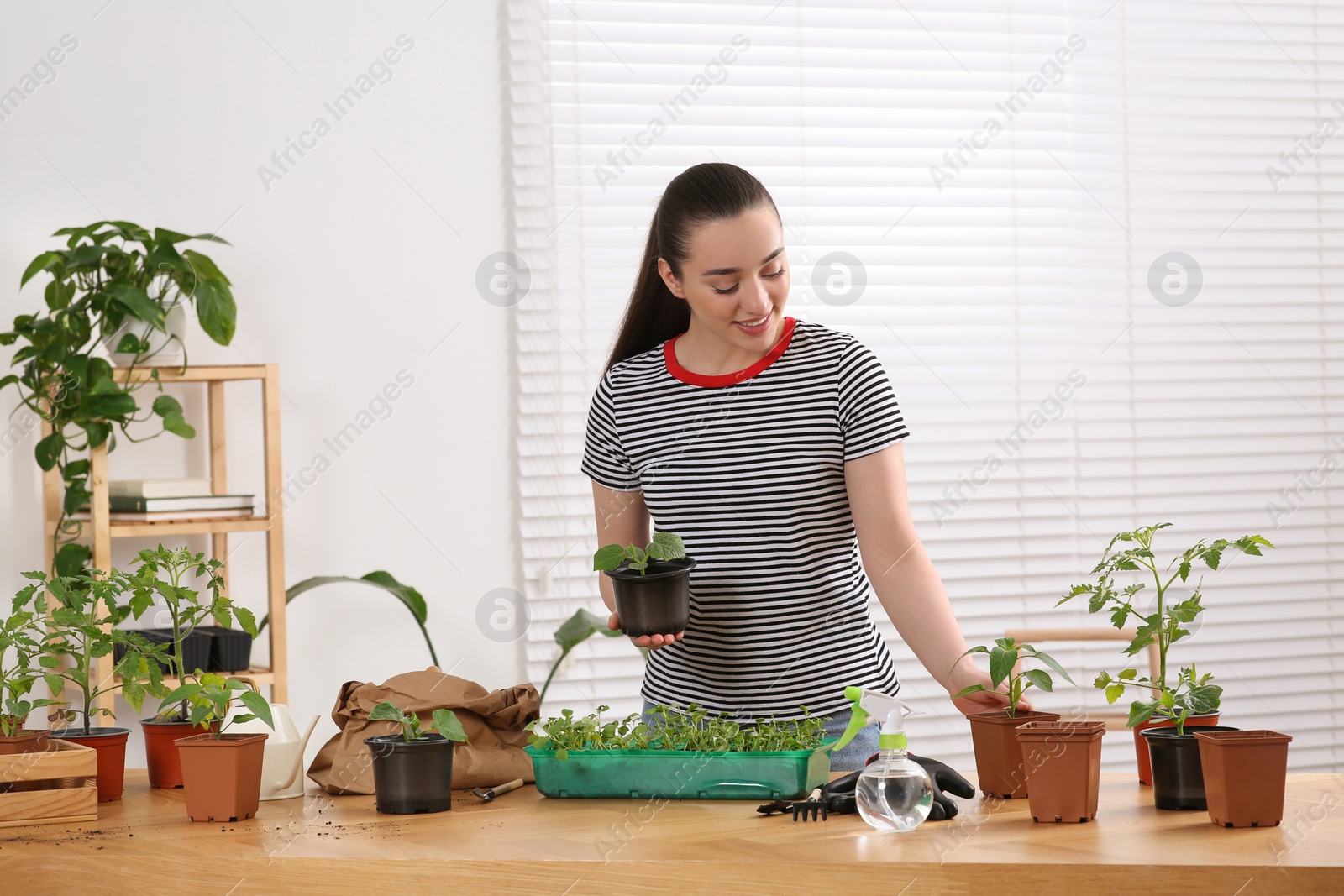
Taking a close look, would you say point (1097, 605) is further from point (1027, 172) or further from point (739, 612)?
point (1027, 172)

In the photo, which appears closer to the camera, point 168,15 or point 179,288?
point 179,288

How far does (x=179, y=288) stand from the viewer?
265cm

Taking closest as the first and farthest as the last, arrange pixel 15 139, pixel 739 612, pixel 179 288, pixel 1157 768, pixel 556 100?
pixel 1157 768 < pixel 739 612 < pixel 179 288 < pixel 15 139 < pixel 556 100

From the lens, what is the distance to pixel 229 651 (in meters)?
2.67

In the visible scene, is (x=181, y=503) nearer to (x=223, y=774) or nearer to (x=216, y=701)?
(x=216, y=701)

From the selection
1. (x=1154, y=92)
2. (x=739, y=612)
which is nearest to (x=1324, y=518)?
(x=1154, y=92)

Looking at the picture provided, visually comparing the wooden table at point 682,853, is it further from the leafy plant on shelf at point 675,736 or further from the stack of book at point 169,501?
the stack of book at point 169,501

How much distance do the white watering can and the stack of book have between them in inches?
48.4

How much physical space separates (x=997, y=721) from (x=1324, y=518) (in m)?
2.70

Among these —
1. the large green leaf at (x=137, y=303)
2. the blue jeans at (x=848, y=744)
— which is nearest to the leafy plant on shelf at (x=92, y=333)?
the large green leaf at (x=137, y=303)

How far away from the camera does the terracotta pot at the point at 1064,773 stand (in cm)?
124

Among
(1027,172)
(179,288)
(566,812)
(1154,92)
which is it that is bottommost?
(566,812)

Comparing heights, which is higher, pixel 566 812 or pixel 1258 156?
pixel 1258 156

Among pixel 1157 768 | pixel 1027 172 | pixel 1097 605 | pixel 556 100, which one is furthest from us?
pixel 1027 172
